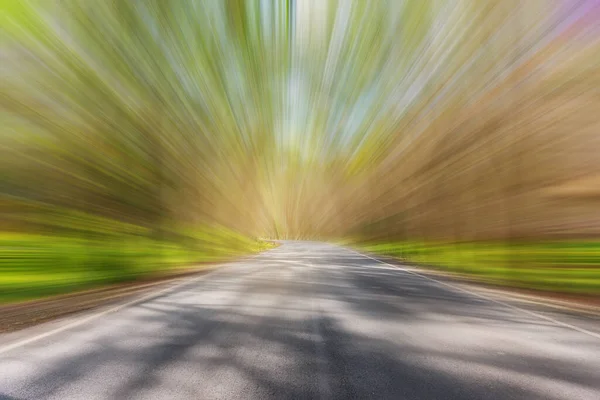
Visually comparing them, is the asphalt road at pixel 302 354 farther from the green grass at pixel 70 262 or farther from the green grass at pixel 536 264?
the green grass at pixel 536 264

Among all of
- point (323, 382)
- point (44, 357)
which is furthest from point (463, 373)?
point (44, 357)

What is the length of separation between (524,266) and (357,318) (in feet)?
29.7

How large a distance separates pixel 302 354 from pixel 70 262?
672cm

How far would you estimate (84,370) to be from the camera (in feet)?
11.3

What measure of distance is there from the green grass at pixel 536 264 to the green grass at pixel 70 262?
414 inches

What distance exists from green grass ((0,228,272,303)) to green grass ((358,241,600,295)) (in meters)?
10.5

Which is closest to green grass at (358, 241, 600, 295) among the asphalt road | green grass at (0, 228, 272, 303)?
the asphalt road

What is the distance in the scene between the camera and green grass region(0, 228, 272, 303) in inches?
281

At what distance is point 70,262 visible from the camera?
8.62m

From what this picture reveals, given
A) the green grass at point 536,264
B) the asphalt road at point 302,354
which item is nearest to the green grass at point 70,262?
the asphalt road at point 302,354

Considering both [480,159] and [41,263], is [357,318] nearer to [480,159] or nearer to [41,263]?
[41,263]

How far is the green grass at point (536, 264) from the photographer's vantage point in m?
9.51

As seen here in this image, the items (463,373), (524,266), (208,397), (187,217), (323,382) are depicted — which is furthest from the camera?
(187,217)

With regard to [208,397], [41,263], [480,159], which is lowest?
[208,397]
